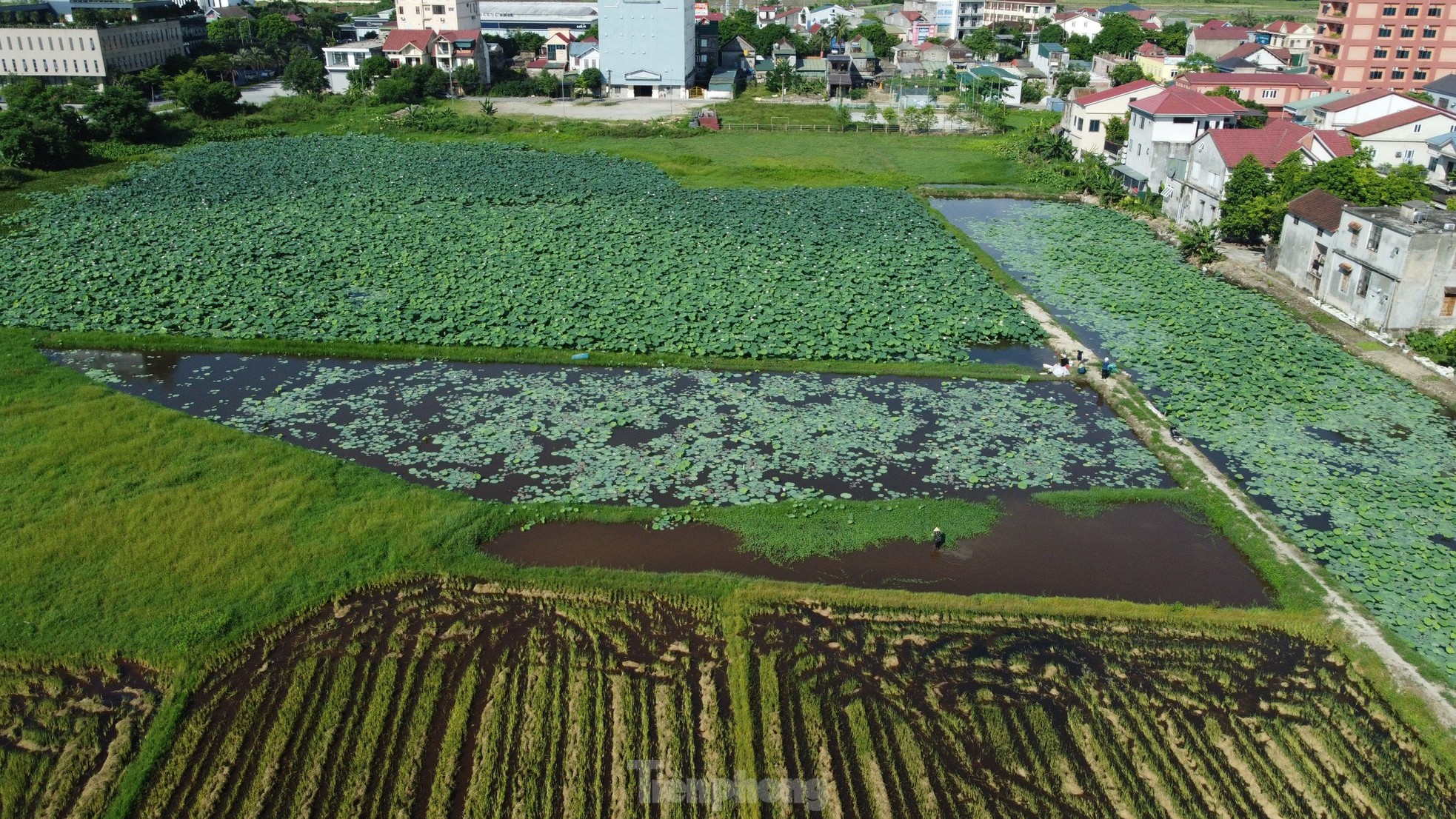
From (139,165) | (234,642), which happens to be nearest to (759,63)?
(139,165)

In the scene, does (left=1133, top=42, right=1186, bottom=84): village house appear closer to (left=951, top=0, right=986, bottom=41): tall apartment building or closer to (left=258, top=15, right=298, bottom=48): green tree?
(left=951, top=0, right=986, bottom=41): tall apartment building

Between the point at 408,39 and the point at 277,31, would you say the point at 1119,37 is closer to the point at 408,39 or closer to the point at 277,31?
the point at 408,39

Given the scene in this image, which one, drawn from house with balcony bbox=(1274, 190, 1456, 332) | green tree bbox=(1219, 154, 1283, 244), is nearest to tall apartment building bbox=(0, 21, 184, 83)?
green tree bbox=(1219, 154, 1283, 244)

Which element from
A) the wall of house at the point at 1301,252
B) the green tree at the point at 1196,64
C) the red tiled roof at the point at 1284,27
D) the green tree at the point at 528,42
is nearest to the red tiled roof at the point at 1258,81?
the green tree at the point at 1196,64

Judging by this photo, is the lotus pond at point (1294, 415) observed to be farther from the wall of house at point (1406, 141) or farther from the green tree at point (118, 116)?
the green tree at point (118, 116)

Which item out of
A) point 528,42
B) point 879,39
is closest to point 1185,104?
point 879,39

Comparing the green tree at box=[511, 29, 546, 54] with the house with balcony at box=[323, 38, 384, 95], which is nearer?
the house with balcony at box=[323, 38, 384, 95]

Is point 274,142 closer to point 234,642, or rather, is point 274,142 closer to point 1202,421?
point 234,642
